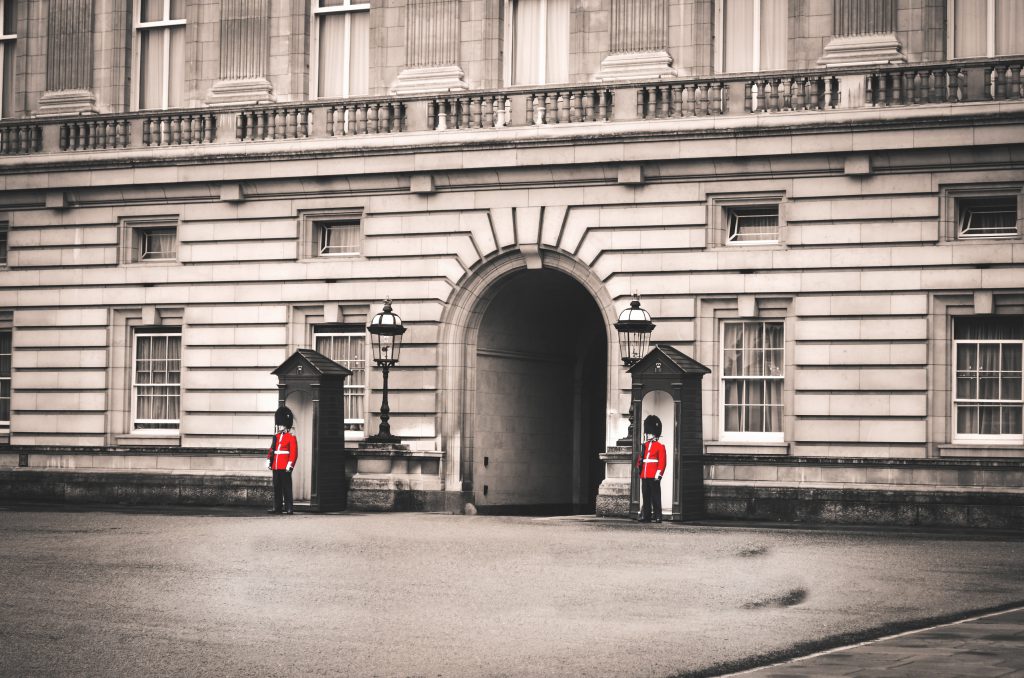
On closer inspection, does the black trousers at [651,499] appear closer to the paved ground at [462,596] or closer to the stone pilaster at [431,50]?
the paved ground at [462,596]

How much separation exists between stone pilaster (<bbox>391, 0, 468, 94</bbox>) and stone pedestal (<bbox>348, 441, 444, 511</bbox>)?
6392 millimetres

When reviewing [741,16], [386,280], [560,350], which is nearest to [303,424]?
[386,280]

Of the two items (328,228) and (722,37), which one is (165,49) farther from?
(722,37)

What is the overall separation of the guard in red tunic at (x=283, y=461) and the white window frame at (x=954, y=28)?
1209cm

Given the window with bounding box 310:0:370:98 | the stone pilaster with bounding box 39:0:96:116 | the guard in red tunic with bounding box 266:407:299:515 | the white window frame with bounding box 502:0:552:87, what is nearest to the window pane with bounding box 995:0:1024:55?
the white window frame with bounding box 502:0:552:87

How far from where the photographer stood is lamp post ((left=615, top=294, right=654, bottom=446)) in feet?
88.4

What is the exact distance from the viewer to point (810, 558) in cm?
1856

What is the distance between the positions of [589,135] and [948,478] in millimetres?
8165

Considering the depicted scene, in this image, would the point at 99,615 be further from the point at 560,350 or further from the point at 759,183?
the point at 560,350

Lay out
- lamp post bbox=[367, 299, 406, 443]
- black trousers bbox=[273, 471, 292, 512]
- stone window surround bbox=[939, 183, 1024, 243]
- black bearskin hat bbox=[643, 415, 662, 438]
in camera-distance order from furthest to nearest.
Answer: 1. lamp post bbox=[367, 299, 406, 443]
2. black trousers bbox=[273, 471, 292, 512]
3. stone window surround bbox=[939, 183, 1024, 243]
4. black bearskin hat bbox=[643, 415, 662, 438]

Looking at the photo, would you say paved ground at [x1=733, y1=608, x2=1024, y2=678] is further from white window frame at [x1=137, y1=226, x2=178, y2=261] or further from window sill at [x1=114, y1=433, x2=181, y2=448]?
white window frame at [x1=137, y1=226, x2=178, y2=261]

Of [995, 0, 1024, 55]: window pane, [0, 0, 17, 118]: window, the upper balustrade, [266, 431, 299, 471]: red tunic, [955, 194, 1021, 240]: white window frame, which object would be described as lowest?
[266, 431, 299, 471]: red tunic

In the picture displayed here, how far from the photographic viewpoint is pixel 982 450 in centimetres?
2564

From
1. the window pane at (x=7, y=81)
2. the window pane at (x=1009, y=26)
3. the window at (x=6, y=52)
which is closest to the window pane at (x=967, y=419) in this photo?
the window pane at (x=1009, y=26)
